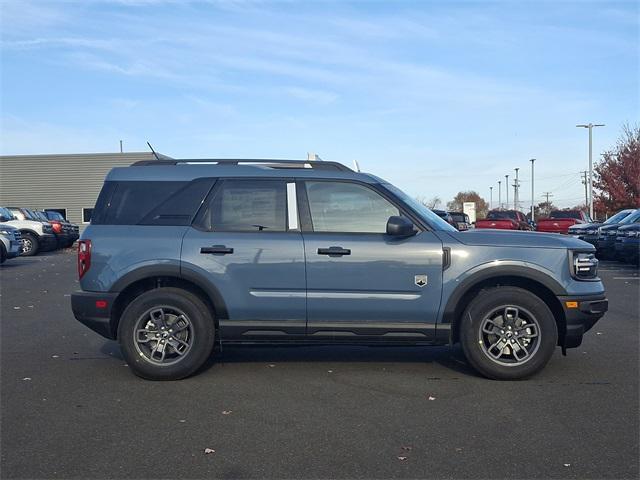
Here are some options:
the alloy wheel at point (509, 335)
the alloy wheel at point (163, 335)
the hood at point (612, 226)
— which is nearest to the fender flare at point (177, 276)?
the alloy wheel at point (163, 335)

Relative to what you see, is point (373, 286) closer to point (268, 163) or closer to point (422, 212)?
point (422, 212)

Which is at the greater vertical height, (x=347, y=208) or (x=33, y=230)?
(x=347, y=208)

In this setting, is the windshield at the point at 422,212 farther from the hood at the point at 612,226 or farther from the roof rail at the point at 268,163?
the hood at the point at 612,226

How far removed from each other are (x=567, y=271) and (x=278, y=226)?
2.66m

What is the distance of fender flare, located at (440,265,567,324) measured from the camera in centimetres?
611

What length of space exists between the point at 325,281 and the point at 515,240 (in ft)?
5.86

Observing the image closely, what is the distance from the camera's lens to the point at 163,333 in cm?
622

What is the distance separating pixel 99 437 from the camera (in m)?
4.74

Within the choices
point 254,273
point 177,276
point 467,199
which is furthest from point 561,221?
point 467,199

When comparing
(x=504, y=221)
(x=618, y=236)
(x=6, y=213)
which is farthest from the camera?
(x=504, y=221)

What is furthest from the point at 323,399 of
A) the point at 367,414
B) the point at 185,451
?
the point at 185,451

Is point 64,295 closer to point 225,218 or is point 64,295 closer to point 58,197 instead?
point 225,218

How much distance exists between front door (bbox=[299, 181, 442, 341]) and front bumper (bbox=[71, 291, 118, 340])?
184 centimetres

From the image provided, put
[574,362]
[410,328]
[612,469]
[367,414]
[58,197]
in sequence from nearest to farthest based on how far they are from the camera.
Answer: [612,469], [367,414], [410,328], [574,362], [58,197]
